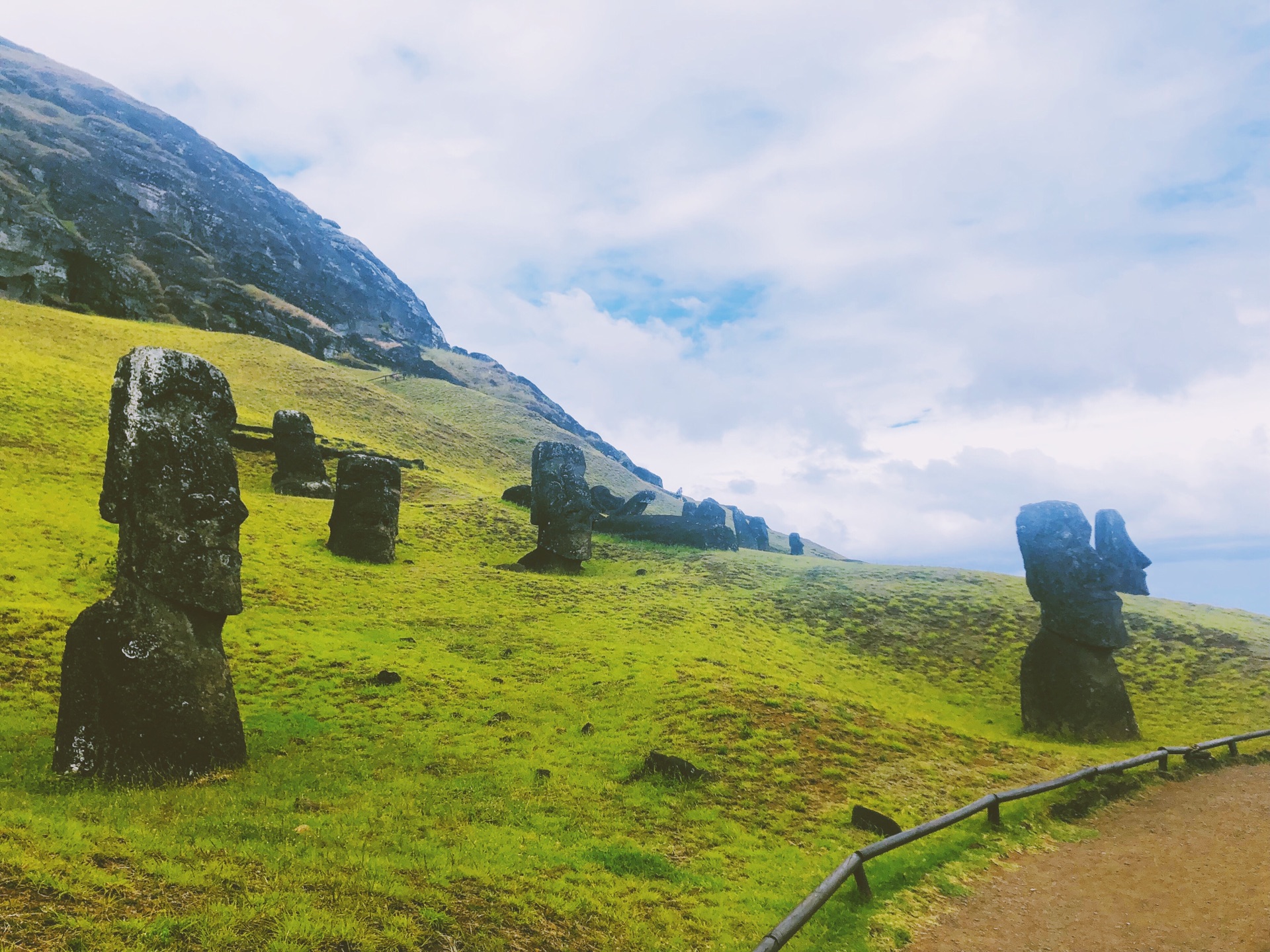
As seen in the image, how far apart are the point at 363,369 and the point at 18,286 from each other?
34609 millimetres

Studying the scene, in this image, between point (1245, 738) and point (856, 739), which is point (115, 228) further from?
point (1245, 738)

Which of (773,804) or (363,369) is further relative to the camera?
(363,369)

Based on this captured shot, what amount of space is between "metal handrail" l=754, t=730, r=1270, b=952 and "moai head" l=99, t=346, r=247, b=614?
858cm

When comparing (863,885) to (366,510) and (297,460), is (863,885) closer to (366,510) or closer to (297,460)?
(366,510)

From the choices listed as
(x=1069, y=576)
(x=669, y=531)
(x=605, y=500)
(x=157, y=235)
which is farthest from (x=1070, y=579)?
(x=157, y=235)

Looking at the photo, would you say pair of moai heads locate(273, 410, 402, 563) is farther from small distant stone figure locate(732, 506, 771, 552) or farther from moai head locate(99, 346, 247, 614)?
small distant stone figure locate(732, 506, 771, 552)

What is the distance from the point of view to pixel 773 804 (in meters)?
12.0

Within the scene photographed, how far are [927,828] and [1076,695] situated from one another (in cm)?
1157

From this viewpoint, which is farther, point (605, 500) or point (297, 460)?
point (605, 500)

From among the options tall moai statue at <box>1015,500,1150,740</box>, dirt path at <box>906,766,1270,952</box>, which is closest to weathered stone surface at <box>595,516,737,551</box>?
tall moai statue at <box>1015,500,1150,740</box>

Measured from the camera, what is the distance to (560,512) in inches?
1250

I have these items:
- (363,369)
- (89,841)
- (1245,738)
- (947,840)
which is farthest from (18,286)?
(1245,738)

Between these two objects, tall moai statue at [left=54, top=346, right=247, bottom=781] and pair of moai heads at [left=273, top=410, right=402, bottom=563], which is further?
pair of moai heads at [left=273, top=410, right=402, bottom=563]

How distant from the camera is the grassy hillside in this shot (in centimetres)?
670
